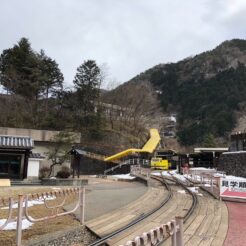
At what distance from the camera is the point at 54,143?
36.0 m

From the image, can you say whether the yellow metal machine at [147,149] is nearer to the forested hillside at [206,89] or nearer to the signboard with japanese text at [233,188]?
the forested hillside at [206,89]

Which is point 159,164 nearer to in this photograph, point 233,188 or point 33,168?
point 33,168

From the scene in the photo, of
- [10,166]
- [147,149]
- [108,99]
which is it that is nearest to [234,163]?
[10,166]

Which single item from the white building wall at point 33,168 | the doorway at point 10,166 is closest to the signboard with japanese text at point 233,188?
the doorway at point 10,166

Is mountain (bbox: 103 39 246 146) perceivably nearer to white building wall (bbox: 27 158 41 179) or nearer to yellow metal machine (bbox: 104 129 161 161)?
yellow metal machine (bbox: 104 129 161 161)

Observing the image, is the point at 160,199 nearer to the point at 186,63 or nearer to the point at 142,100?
the point at 142,100

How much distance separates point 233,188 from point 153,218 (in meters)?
7.51

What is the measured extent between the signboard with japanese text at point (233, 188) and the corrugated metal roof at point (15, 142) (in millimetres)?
17579

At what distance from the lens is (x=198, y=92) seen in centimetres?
11944

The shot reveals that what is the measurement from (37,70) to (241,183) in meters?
43.3

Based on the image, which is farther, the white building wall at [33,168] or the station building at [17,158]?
the white building wall at [33,168]

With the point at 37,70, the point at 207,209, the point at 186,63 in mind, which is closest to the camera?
the point at 207,209

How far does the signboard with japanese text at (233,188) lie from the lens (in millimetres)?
18312

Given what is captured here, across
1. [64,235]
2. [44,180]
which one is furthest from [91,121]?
[64,235]
